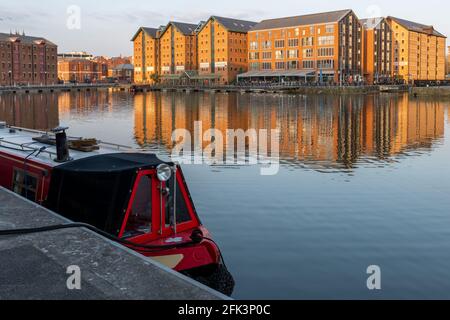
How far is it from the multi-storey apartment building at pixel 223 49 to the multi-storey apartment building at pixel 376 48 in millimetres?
34877

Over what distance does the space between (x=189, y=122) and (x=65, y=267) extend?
47.4m

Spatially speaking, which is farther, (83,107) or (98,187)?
(83,107)

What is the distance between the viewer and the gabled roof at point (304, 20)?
5177 inches

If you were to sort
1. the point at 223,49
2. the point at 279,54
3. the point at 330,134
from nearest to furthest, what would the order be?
1. the point at 330,134
2. the point at 279,54
3. the point at 223,49

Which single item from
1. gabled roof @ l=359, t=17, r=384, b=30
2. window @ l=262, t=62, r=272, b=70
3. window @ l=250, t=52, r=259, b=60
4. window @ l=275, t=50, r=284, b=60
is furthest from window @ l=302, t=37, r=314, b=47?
gabled roof @ l=359, t=17, r=384, b=30

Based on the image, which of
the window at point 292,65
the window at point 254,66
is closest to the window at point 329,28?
the window at point 292,65

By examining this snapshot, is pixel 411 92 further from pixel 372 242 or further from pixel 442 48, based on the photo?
pixel 372 242

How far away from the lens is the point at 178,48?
557ft

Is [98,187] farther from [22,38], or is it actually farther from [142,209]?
[22,38]

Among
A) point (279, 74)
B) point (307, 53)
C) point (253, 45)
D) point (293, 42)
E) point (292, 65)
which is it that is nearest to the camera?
point (307, 53)

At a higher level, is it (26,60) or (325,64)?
(26,60)

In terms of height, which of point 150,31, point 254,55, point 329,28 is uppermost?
point 150,31

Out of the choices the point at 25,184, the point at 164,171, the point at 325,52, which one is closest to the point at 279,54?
the point at 325,52

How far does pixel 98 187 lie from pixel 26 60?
16343 cm
